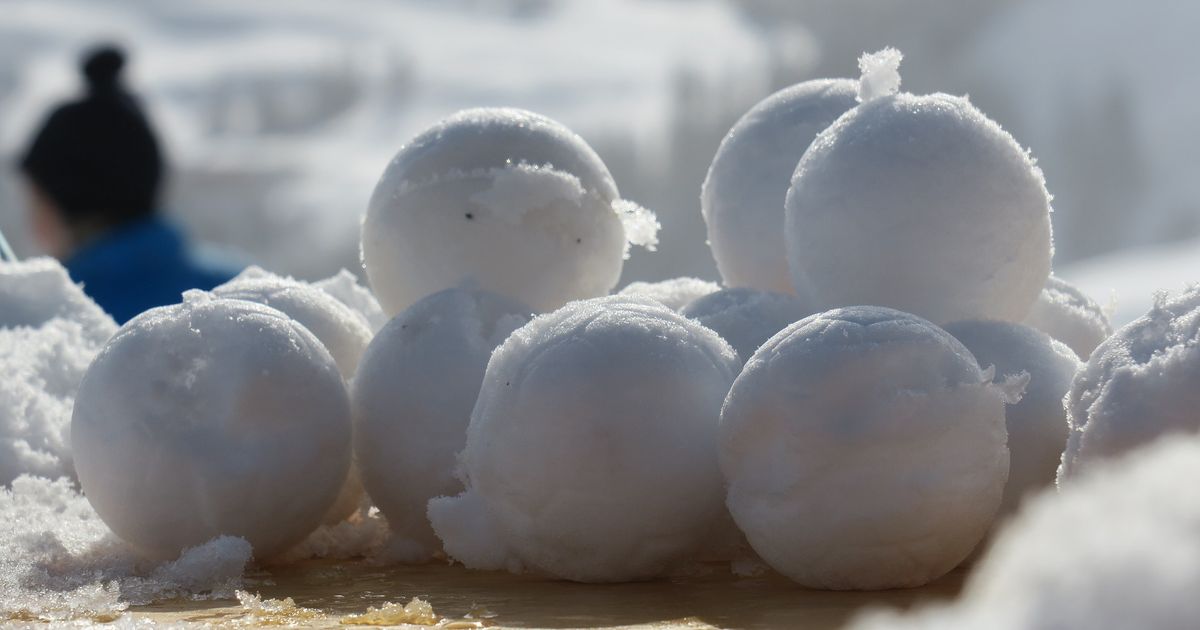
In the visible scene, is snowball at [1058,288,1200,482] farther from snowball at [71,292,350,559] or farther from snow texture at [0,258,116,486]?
snow texture at [0,258,116,486]

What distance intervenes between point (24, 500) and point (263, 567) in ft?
1.11

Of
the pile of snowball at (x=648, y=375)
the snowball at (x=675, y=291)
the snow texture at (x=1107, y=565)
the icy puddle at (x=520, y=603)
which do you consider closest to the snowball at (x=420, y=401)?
the pile of snowball at (x=648, y=375)

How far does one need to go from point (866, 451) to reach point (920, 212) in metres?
0.35

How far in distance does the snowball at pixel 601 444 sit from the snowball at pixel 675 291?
1.11ft

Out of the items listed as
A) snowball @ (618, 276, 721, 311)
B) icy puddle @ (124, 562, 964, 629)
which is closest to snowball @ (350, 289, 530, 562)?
icy puddle @ (124, 562, 964, 629)

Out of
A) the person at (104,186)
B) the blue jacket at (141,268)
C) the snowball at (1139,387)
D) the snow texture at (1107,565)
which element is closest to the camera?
the snow texture at (1107,565)

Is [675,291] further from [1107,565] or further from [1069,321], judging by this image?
[1107,565]

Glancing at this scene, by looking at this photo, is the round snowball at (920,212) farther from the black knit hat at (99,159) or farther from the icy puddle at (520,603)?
the black knit hat at (99,159)

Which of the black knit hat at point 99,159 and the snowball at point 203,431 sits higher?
the black knit hat at point 99,159

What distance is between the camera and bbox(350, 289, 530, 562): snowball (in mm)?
1528

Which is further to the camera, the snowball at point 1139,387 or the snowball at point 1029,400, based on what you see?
the snowball at point 1029,400

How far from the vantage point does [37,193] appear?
3.97 metres

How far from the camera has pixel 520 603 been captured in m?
1.27

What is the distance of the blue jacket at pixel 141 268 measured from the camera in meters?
3.61
